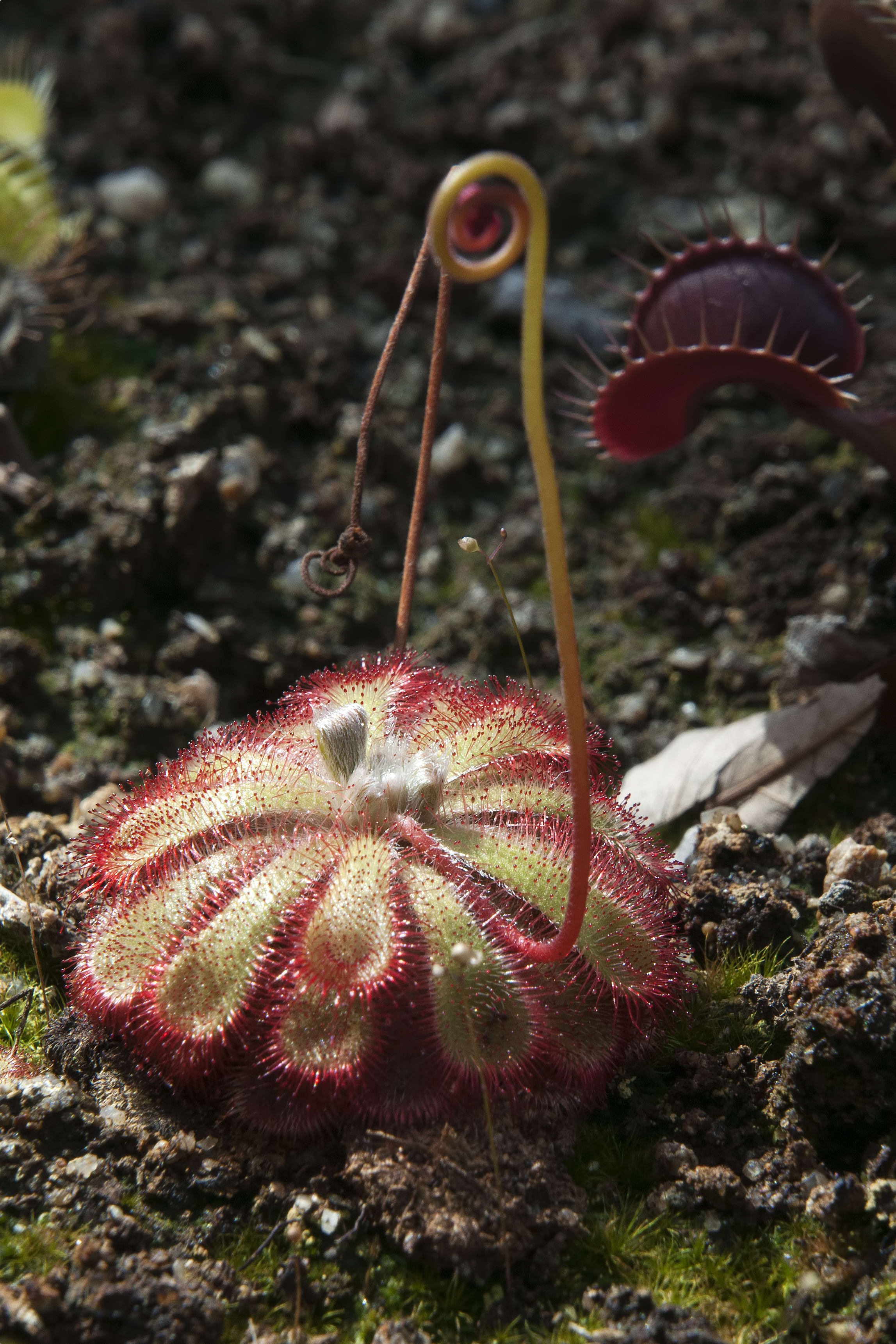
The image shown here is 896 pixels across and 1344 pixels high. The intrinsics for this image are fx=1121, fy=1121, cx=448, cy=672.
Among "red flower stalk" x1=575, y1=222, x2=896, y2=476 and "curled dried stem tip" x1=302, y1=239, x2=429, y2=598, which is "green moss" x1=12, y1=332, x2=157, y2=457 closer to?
"curled dried stem tip" x1=302, y1=239, x2=429, y2=598

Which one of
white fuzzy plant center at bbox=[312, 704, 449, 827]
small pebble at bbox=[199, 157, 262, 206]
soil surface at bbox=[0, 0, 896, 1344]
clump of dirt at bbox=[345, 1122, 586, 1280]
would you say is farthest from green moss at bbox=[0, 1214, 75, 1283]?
small pebble at bbox=[199, 157, 262, 206]

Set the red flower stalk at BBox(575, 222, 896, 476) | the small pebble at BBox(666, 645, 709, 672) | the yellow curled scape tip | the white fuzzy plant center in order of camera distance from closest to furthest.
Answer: the yellow curled scape tip
the white fuzzy plant center
the red flower stalk at BBox(575, 222, 896, 476)
the small pebble at BBox(666, 645, 709, 672)

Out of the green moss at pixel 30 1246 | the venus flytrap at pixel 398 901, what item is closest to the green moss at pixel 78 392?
Answer: the venus flytrap at pixel 398 901

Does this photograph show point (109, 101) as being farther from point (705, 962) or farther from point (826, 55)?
point (705, 962)

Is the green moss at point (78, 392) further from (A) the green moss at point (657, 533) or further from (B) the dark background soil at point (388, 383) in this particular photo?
(A) the green moss at point (657, 533)

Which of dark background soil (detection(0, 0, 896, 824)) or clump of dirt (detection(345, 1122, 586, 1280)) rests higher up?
dark background soil (detection(0, 0, 896, 824))

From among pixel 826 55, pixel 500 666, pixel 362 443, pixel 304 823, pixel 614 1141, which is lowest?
pixel 614 1141

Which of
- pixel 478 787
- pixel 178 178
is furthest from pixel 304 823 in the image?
pixel 178 178
